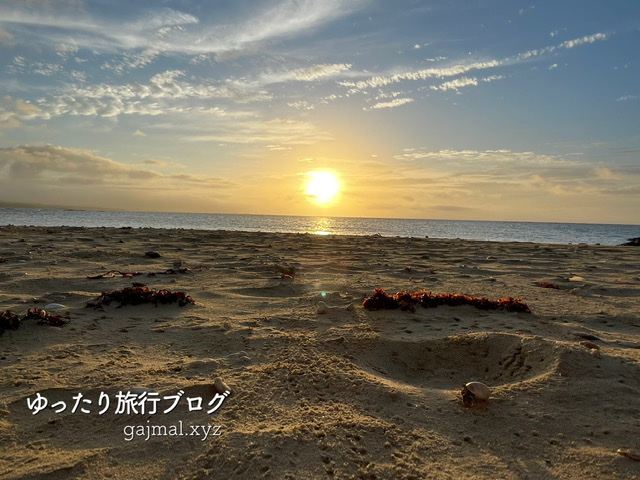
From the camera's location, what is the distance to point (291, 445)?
237 cm

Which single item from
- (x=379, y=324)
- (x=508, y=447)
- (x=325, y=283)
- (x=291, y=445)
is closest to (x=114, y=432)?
(x=291, y=445)

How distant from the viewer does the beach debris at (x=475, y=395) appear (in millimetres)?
2861

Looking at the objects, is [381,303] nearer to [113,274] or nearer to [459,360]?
[459,360]

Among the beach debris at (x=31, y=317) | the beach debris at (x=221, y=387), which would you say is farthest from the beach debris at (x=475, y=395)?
the beach debris at (x=31, y=317)

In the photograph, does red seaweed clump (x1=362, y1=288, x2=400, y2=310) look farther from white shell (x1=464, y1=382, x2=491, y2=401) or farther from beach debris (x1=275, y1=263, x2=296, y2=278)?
beach debris (x1=275, y1=263, x2=296, y2=278)

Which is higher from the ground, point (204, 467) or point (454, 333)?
point (454, 333)

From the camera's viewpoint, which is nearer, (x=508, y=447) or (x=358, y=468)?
(x=358, y=468)

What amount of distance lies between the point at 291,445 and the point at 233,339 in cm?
179

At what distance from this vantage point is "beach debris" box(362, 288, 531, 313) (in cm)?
518

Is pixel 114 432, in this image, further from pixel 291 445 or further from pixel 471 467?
pixel 471 467

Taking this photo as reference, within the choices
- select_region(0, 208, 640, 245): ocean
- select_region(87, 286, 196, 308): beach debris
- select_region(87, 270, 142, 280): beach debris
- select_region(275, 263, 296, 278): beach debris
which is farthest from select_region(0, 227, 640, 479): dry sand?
select_region(0, 208, 640, 245): ocean

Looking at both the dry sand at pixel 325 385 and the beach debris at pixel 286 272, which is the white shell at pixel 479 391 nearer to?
the dry sand at pixel 325 385

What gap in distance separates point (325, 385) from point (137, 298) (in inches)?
125

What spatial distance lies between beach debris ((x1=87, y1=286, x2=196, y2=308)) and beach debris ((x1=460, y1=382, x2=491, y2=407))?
3.65 meters
